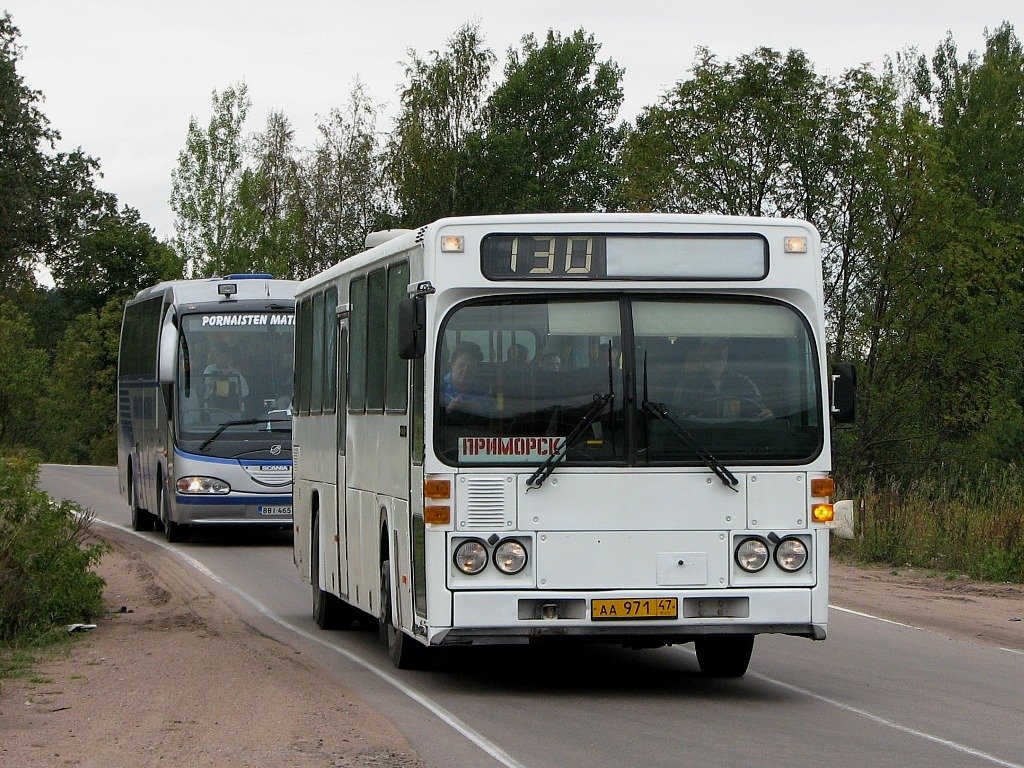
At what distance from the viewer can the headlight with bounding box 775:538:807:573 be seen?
1087 cm

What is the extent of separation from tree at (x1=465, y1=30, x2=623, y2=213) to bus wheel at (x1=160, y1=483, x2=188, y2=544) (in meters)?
39.2

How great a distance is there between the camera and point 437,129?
2562 inches

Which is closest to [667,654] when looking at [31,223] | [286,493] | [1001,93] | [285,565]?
[285,565]

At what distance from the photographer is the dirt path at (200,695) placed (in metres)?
9.12

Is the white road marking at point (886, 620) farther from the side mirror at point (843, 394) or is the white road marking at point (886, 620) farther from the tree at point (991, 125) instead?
the tree at point (991, 125)

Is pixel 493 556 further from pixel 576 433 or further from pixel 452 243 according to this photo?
pixel 452 243

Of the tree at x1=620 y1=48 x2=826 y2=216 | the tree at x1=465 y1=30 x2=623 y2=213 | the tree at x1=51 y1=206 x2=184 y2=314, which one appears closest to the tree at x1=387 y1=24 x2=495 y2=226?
the tree at x1=465 y1=30 x2=623 y2=213

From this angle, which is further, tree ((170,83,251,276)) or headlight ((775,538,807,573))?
tree ((170,83,251,276))

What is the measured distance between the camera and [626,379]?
35.7 feet

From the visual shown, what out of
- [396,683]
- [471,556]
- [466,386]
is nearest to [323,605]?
[396,683]

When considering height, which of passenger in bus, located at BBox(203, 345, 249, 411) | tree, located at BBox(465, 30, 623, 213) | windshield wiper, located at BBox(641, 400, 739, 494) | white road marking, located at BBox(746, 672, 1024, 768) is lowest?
white road marking, located at BBox(746, 672, 1024, 768)

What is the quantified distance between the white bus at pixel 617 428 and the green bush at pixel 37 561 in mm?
4666

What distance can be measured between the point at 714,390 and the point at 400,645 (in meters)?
3.13

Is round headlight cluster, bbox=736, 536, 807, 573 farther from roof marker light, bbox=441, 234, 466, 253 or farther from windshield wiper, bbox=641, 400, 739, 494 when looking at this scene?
roof marker light, bbox=441, 234, 466, 253
